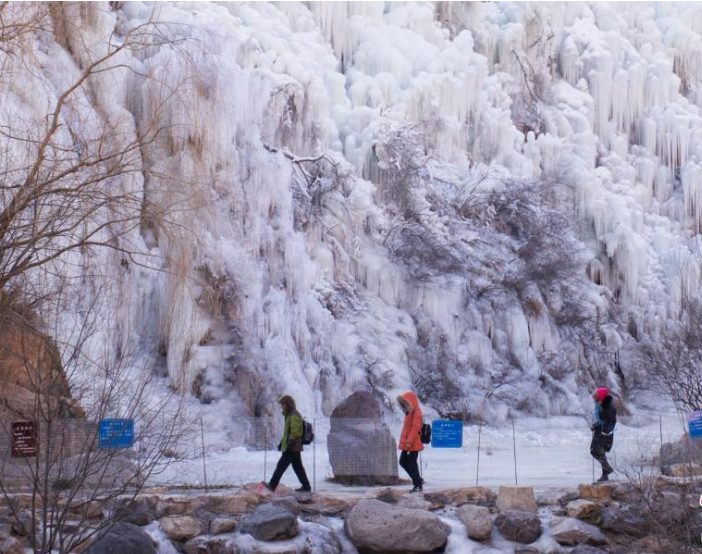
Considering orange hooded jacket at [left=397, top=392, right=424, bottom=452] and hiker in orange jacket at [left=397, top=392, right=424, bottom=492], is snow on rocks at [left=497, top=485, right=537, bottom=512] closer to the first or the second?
hiker in orange jacket at [left=397, top=392, right=424, bottom=492]

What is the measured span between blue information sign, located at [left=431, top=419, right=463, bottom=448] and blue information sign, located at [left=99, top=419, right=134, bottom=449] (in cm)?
618

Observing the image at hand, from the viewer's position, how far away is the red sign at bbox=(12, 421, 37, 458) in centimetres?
Result: 790

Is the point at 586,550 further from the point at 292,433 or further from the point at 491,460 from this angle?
the point at 491,460

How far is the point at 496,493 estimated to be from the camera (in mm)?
12430

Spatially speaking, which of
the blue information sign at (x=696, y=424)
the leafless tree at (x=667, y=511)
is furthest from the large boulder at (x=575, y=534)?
the blue information sign at (x=696, y=424)

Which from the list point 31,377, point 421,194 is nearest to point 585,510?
point 31,377

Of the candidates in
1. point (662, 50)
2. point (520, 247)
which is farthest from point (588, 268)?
point (662, 50)

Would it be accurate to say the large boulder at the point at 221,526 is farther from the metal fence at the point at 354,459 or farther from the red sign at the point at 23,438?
the red sign at the point at 23,438

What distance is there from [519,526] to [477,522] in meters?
0.56

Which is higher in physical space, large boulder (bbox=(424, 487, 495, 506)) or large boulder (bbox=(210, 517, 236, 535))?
large boulder (bbox=(424, 487, 495, 506))

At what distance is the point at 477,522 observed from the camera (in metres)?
11.4

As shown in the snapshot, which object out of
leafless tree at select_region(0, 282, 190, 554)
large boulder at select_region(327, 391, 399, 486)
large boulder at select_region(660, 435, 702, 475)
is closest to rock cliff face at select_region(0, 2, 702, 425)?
large boulder at select_region(327, 391, 399, 486)

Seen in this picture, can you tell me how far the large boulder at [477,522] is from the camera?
1134 cm

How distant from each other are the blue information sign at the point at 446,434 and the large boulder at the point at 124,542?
451 cm
